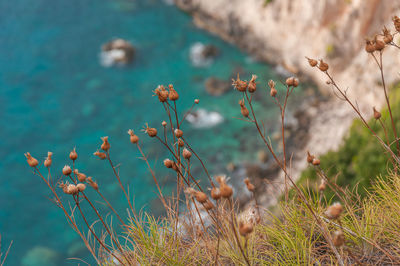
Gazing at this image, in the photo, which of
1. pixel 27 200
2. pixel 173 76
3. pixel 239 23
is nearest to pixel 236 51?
pixel 239 23

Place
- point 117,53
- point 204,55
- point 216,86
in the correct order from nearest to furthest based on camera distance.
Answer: point 216,86
point 204,55
point 117,53

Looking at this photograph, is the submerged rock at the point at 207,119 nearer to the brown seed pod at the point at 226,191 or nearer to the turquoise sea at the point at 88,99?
the turquoise sea at the point at 88,99

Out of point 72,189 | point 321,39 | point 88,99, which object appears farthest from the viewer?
point 88,99

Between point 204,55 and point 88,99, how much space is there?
679 cm

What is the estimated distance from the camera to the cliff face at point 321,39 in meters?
15.3

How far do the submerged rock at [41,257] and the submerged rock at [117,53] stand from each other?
10988mm

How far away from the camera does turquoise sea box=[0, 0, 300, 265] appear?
1566 centimetres

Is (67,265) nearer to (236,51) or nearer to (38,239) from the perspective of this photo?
(38,239)

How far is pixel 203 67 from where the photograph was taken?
20.4m

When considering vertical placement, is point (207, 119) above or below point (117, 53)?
below

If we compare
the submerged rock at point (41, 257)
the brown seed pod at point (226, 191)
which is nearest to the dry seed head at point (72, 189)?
the brown seed pod at point (226, 191)

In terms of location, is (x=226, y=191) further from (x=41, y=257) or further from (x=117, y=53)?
(x=117, y=53)

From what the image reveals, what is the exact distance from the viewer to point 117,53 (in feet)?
70.9

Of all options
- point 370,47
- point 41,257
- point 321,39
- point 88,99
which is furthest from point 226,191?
point 88,99
